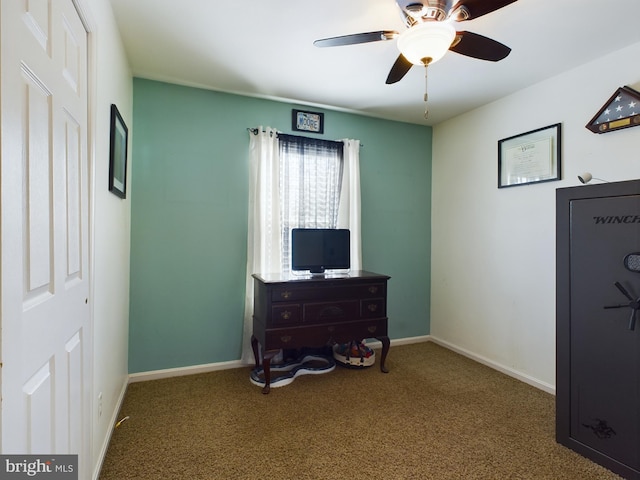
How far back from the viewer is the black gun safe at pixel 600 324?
1.67 m

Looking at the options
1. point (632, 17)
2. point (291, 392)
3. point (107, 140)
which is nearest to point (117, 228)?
point (107, 140)

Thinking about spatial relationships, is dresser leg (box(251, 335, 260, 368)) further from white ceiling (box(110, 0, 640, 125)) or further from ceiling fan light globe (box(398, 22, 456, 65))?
ceiling fan light globe (box(398, 22, 456, 65))

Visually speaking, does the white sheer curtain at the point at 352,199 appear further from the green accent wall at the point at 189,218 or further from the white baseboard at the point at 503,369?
the white baseboard at the point at 503,369

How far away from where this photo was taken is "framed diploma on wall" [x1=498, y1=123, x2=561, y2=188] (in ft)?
8.69

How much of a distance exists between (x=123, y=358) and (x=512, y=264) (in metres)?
3.33

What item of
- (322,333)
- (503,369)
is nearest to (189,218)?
(322,333)

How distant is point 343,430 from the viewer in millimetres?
2100

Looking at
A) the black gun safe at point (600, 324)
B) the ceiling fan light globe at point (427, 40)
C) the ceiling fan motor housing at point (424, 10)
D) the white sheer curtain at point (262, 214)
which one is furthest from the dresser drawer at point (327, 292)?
the ceiling fan motor housing at point (424, 10)

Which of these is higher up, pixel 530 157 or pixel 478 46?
pixel 478 46

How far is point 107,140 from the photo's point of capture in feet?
5.96

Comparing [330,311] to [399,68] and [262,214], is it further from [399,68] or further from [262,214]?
[399,68]

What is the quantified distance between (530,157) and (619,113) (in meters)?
0.65

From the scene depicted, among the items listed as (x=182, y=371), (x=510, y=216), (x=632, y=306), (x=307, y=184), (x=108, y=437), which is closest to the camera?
(x=632, y=306)

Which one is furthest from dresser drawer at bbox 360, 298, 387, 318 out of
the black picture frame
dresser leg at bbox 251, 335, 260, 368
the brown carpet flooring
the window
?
the black picture frame
